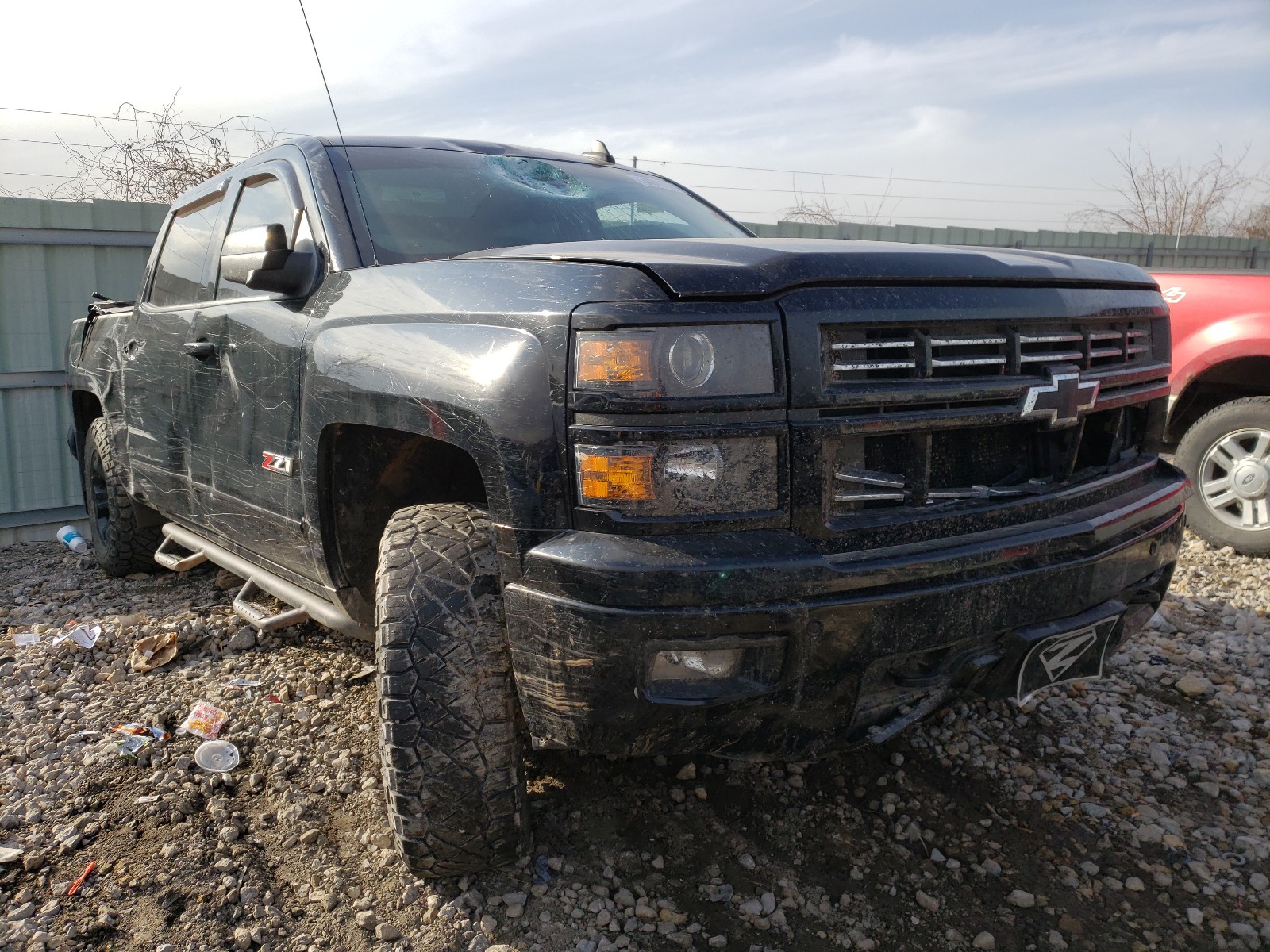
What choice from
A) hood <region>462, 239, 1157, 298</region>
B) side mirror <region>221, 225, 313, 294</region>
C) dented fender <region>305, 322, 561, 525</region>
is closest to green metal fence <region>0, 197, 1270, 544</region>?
side mirror <region>221, 225, 313, 294</region>

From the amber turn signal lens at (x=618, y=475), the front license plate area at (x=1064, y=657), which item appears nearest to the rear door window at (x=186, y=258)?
the amber turn signal lens at (x=618, y=475)

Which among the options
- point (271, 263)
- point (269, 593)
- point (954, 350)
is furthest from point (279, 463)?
point (954, 350)

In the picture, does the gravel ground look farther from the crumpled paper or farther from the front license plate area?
the front license plate area

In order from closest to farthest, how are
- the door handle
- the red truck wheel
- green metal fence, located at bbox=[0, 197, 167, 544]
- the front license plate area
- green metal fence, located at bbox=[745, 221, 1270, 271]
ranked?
1. the front license plate area
2. the door handle
3. the red truck wheel
4. green metal fence, located at bbox=[0, 197, 167, 544]
5. green metal fence, located at bbox=[745, 221, 1270, 271]

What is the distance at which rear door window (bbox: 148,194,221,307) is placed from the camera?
351 centimetres

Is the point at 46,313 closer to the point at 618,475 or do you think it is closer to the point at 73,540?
the point at 73,540

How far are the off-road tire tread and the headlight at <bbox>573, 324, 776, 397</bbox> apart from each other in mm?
3229

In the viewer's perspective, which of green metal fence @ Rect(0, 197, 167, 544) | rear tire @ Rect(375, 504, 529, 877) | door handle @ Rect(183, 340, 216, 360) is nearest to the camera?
rear tire @ Rect(375, 504, 529, 877)

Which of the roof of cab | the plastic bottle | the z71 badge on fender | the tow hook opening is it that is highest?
the roof of cab

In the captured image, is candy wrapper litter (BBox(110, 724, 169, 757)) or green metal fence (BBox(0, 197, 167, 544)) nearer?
candy wrapper litter (BBox(110, 724, 169, 757))

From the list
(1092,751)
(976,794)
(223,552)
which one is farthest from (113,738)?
(1092,751)

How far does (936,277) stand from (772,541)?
68cm

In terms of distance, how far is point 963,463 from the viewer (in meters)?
2.06

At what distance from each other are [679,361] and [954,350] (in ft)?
2.11
